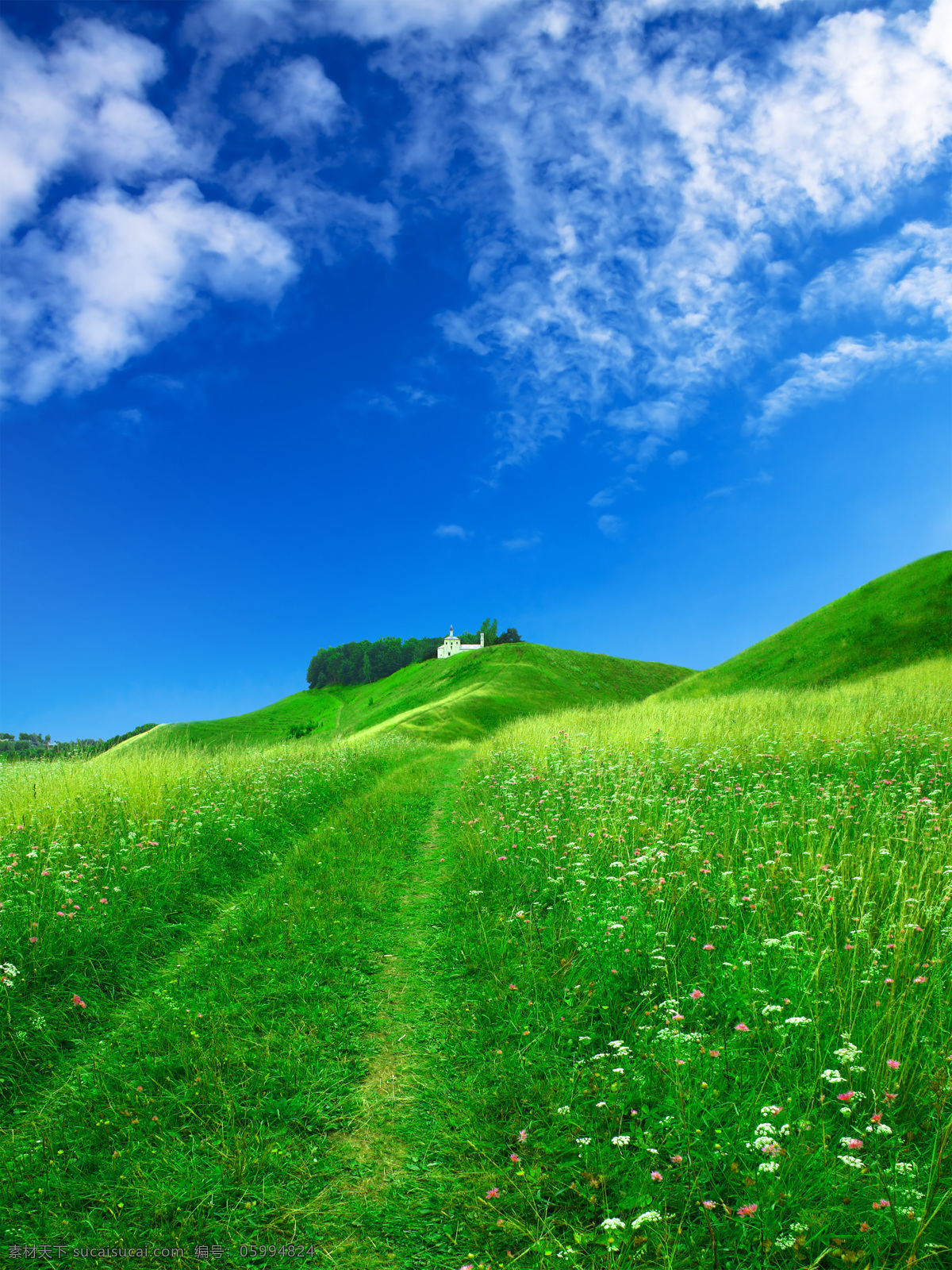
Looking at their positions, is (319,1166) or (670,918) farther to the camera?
(670,918)

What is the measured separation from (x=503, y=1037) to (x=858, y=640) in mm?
44409

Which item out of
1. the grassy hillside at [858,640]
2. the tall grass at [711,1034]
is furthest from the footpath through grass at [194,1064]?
the grassy hillside at [858,640]

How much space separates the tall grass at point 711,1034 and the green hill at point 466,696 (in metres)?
37.5

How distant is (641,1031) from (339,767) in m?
15.8

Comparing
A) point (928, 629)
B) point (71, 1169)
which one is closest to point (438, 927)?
point (71, 1169)

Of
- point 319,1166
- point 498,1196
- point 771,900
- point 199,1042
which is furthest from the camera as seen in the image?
point 771,900

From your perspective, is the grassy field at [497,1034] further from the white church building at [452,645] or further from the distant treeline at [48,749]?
the white church building at [452,645]

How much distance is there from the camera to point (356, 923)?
7582mm

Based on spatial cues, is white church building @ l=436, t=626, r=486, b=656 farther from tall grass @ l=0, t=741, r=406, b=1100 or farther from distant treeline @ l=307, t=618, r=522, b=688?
tall grass @ l=0, t=741, r=406, b=1100

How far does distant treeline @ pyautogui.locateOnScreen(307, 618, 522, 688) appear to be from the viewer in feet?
416

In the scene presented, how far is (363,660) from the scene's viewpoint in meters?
128

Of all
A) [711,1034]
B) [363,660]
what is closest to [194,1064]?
[711,1034]

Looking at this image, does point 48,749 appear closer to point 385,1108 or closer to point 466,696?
point 385,1108

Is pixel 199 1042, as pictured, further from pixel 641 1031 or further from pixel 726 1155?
pixel 726 1155
